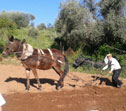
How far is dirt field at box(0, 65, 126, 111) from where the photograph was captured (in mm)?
7180


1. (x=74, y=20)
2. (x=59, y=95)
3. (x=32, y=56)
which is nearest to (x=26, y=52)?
(x=32, y=56)

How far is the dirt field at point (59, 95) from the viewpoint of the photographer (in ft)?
23.6

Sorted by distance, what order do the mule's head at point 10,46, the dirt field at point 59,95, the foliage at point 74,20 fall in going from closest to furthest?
the dirt field at point 59,95 < the mule's head at point 10,46 < the foliage at point 74,20

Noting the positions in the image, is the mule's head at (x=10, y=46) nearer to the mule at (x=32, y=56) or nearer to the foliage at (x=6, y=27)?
the mule at (x=32, y=56)

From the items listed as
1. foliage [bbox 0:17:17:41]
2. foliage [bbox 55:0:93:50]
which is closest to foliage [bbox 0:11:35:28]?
foliage [bbox 0:17:17:41]

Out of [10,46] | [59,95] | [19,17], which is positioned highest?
[19,17]

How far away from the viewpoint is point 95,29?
18.4 metres

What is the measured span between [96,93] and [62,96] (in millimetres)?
1596

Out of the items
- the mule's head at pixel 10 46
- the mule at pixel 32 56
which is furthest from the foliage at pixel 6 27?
the mule's head at pixel 10 46

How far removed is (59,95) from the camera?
8.94 meters

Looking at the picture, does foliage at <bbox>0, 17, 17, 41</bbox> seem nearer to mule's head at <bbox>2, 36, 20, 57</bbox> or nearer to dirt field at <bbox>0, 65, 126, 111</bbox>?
dirt field at <bbox>0, 65, 126, 111</bbox>

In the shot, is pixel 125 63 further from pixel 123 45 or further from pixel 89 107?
pixel 89 107

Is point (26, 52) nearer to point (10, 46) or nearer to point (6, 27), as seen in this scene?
point (10, 46)

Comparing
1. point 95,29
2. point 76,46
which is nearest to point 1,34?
point 76,46
